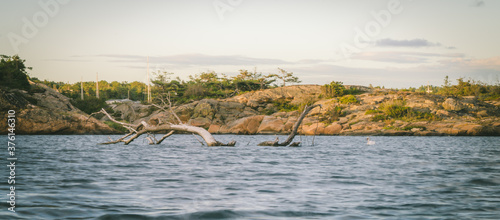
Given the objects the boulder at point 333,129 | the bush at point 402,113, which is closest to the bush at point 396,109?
the bush at point 402,113

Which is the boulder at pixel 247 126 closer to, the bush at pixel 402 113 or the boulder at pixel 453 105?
the bush at pixel 402 113

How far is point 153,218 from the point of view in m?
6.64

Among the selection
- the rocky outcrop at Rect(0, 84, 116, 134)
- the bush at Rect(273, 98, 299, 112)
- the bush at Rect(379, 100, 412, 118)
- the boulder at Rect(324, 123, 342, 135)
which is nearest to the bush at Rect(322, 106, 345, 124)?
the boulder at Rect(324, 123, 342, 135)

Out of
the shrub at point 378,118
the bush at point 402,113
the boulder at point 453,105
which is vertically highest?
the boulder at point 453,105

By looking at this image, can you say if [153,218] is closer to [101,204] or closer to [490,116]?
[101,204]

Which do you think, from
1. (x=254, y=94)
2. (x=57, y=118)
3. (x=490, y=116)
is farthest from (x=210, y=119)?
(x=490, y=116)

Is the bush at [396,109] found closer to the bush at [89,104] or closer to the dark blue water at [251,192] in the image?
the bush at [89,104]

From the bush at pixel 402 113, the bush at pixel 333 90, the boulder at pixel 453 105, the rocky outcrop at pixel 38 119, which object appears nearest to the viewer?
the rocky outcrop at pixel 38 119

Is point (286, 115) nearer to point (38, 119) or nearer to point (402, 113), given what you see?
point (402, 113)

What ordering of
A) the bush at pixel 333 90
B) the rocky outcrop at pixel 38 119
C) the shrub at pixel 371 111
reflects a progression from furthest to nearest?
the bush at pixel 333 90, the shrub at pixel 371 111, the rocky outcrop at pixel 38 119

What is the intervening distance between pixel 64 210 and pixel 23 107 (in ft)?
133

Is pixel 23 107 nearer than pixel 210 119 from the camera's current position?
Yes

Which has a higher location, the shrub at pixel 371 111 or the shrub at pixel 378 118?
the shrub at pixel 371 111

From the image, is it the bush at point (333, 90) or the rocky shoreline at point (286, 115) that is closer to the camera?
the rocky shoreline at point (286, 115)
